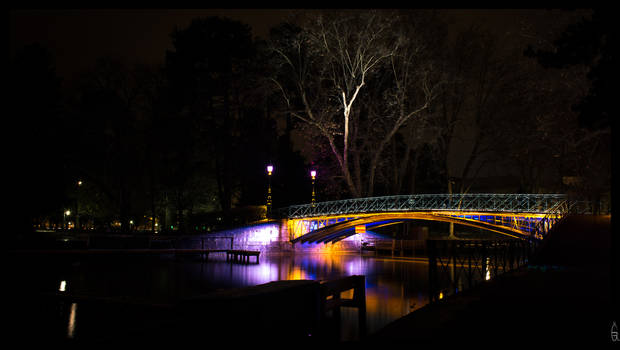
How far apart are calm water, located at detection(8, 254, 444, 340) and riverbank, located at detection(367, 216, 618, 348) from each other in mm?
3573

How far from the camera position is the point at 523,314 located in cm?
776

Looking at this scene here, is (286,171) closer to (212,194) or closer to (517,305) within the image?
(212,194)

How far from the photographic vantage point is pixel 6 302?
15203 mm

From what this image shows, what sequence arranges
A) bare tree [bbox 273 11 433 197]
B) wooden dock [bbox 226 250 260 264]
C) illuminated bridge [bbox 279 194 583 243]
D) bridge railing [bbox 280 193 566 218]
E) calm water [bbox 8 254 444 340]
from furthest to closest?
bare tree [bbox 273 11 433 197] → wooden dock [bbox 226 250 260 264] → bridge railing [bbox 280 193 566 218] → illuminated bridge [bbox 279 194 583 243] → calm water [bbox 8 254 444 340]

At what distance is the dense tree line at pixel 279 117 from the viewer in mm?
31375

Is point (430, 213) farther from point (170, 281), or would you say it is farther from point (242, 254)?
point (170, 281)

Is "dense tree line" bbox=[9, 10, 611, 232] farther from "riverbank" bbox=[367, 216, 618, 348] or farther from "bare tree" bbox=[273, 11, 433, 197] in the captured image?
"riverbank" bbox=[367, 216, 618, 348]

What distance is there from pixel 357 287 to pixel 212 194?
36775 mm

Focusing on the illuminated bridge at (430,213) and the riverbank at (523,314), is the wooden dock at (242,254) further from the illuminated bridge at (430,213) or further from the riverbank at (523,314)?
the riverbank at (523,314)

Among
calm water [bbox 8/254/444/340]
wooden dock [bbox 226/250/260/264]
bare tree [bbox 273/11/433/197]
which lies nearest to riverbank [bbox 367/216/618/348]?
calm water [bbox 8/254/444/340]

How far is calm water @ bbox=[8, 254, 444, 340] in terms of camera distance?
13275mm

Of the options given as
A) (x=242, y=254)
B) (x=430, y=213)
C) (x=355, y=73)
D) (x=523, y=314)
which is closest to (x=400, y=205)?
(x=430, y=213)

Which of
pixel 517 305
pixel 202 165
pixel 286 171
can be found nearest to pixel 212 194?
pixel 202 165

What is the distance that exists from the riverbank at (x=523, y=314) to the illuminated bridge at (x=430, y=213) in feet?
39.4
